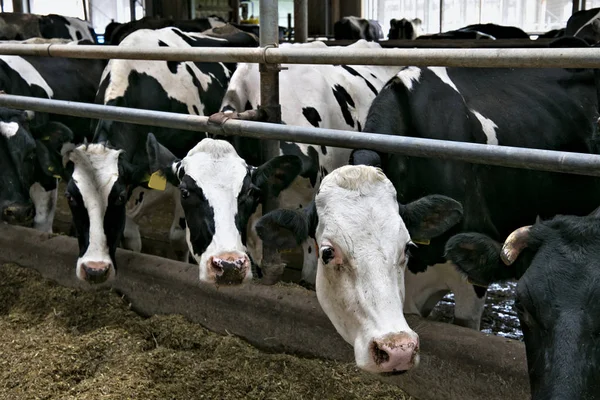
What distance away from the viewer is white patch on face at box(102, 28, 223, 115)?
493cm

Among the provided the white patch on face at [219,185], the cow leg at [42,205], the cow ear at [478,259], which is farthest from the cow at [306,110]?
the cow leg at [42,205]

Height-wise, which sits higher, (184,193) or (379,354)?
(184,193)

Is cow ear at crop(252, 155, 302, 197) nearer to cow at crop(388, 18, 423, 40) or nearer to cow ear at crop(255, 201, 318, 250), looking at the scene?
cow ear at crop(255, 201, 318, 250)

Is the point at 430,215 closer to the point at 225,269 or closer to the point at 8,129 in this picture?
the point at 225,269

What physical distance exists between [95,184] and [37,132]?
1001mm

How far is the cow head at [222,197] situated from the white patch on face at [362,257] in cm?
59

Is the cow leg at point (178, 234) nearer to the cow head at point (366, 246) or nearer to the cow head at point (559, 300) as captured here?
the cow head at point (366, 246)

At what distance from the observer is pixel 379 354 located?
8.08 feet

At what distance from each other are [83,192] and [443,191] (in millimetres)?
2077

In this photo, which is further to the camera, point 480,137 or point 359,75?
point 359,75

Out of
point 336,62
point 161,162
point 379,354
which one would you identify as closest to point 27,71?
point 161,162

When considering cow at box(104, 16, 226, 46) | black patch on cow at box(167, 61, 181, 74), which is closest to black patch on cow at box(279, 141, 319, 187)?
black patch on cow at box(167, 61, 181, 74)

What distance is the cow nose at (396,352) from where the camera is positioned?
7.93 feet

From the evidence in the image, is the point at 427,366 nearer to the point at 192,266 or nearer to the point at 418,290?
the point at 418,290
